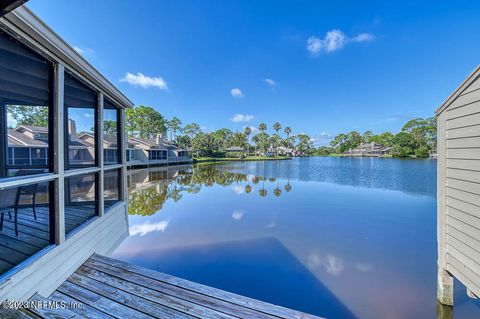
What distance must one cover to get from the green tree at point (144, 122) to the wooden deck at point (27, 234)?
40.6 meters

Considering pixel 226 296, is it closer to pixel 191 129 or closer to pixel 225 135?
pixel 191 129

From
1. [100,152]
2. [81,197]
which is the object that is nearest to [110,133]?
[100,152]

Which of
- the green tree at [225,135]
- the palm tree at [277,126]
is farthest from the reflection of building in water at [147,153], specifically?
the palm tree at [277,126]

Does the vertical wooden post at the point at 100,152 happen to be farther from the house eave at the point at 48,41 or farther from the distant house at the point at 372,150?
the distant house at the point at 372,150

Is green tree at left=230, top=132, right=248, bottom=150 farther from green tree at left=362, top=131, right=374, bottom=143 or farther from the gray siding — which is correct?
the gray siding

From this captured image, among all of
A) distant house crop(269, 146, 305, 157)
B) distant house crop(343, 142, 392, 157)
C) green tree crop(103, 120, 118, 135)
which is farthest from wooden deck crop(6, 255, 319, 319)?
distant house crop(343, 142, 392, 157)

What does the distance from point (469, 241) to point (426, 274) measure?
6.15 feet

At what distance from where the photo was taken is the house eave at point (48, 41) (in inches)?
53.9

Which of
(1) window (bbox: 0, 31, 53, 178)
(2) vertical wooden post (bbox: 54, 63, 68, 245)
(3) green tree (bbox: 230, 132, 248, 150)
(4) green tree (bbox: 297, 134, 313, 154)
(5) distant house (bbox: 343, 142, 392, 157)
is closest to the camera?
(1) window (bbox: 0, 31, 53, 178)

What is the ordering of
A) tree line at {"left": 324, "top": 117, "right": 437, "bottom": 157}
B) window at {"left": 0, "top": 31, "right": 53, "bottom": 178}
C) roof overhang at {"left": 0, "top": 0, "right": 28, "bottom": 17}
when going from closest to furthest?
roof overhang at {"left": 0, "top": 0, "right": 28, "bottom": 17}
window at {"left": 0, "top": 31, "right": 53, "bottom": 178}
tree line at {"left": 324, "top": 117, "right": 437, "bottom": 157}

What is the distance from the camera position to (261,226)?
5941 millimetres

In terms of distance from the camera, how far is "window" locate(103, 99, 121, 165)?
3371 mm

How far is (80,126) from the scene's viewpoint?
9.39ft

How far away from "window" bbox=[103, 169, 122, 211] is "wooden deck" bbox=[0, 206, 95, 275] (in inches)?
28.9
